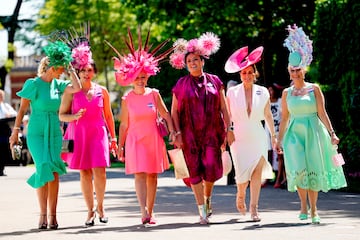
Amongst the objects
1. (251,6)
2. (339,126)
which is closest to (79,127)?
(339,126)

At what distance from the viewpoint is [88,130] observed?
12883 millimetres

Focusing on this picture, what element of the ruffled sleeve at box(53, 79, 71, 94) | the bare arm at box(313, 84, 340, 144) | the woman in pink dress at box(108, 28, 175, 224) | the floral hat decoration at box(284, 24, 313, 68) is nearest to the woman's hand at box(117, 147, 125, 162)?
the woman in pink dress at box(108, 28, 175, 224)

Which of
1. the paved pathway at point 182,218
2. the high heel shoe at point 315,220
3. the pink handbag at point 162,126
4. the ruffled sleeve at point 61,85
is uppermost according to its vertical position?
the ruffled sleeve at point 61,85

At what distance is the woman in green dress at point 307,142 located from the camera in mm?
13000

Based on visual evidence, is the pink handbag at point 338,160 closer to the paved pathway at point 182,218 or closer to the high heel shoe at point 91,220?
the paved pathway at point 182,218

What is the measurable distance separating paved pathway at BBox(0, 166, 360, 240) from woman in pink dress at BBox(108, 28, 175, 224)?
55cm

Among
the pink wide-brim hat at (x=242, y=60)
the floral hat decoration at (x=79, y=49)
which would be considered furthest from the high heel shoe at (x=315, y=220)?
the floral hat decoration at (x=79, y=49)

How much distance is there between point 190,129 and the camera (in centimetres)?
1294

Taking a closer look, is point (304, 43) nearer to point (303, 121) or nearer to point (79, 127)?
point (303, 121)

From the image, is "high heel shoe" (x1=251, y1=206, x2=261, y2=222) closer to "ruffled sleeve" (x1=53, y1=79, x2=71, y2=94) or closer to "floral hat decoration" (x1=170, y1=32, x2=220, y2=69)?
"floral hat decoration" (x1=170, y1=32, x2=220, y2=69)

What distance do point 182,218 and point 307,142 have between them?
1.86 m

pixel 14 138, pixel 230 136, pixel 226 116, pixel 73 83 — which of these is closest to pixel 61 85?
pixel 73 83

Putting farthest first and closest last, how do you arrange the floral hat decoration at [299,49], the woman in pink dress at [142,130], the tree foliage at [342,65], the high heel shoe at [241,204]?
the tree foliage at [342,65]
the high heel shoe at [241,204]
the floral hat decoration at [299,49]
the woman in pink dress at [142,130]

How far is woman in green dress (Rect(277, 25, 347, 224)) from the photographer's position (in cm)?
1300
